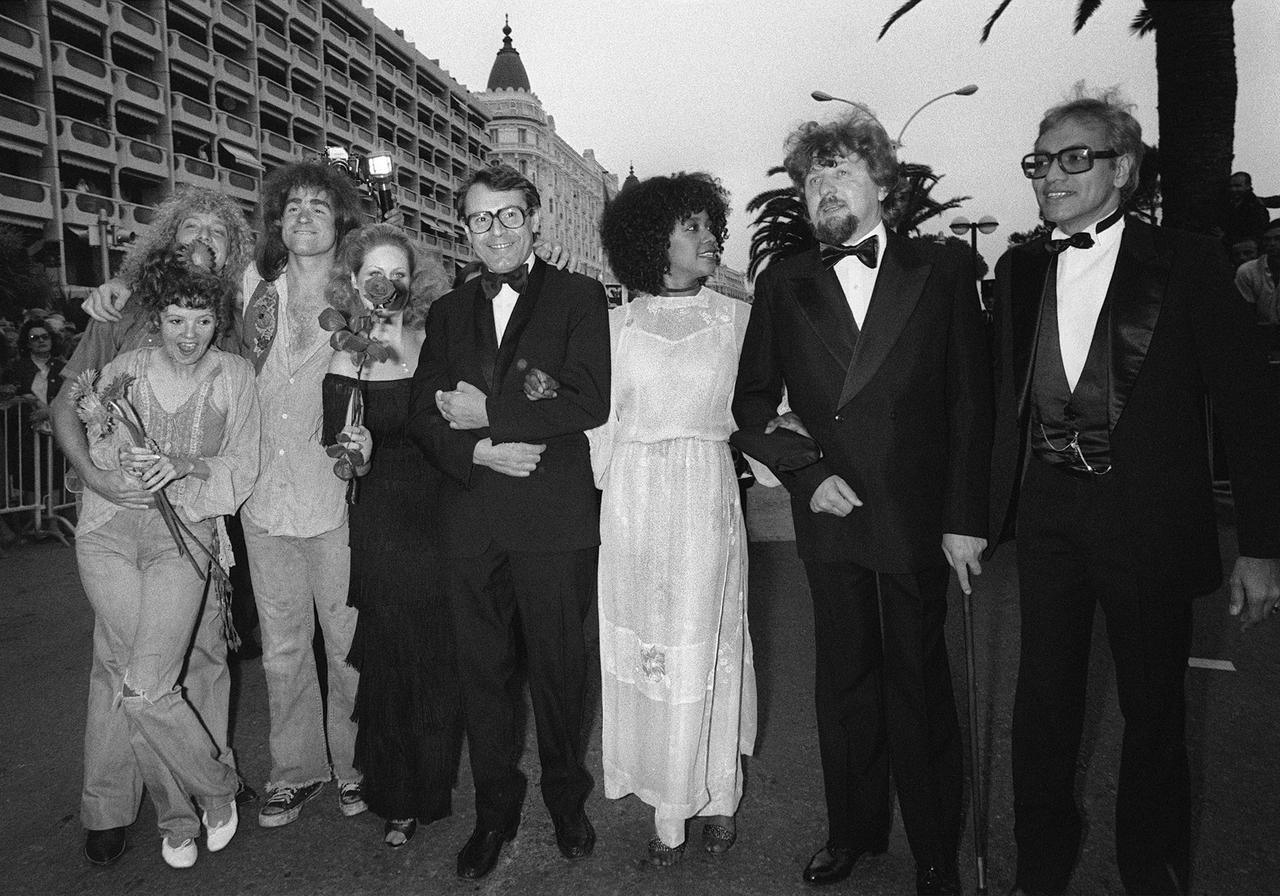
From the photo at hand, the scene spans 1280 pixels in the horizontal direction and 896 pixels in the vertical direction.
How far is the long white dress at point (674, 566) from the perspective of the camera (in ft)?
9.29

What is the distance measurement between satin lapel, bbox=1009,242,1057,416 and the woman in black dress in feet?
6.71

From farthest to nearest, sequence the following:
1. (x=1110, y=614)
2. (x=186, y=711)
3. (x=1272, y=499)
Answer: (x=186, y=711), (x=1110, y=614), (x=1272, y=499)

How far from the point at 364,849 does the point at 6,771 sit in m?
1.96

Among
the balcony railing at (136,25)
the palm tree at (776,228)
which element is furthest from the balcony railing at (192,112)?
the palm tree at (776,228)

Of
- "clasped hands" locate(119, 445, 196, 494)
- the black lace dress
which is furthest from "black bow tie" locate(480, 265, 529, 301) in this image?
"clasped hands" locate(119, 445, 196, 494)

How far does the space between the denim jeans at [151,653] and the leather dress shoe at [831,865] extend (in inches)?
83.5

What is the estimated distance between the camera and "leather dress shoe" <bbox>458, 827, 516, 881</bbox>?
276 centimetres

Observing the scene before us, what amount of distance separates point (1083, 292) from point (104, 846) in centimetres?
373

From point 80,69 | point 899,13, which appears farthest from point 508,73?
point 899,13

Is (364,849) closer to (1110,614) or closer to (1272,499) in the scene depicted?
(1110,614)

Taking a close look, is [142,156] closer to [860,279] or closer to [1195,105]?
[1195,105]

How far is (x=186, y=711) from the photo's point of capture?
2.89 meters

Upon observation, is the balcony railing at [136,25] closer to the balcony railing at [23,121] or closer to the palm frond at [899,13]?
the balcony railing at [23,121]

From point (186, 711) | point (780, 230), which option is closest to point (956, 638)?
point (186, 711)
